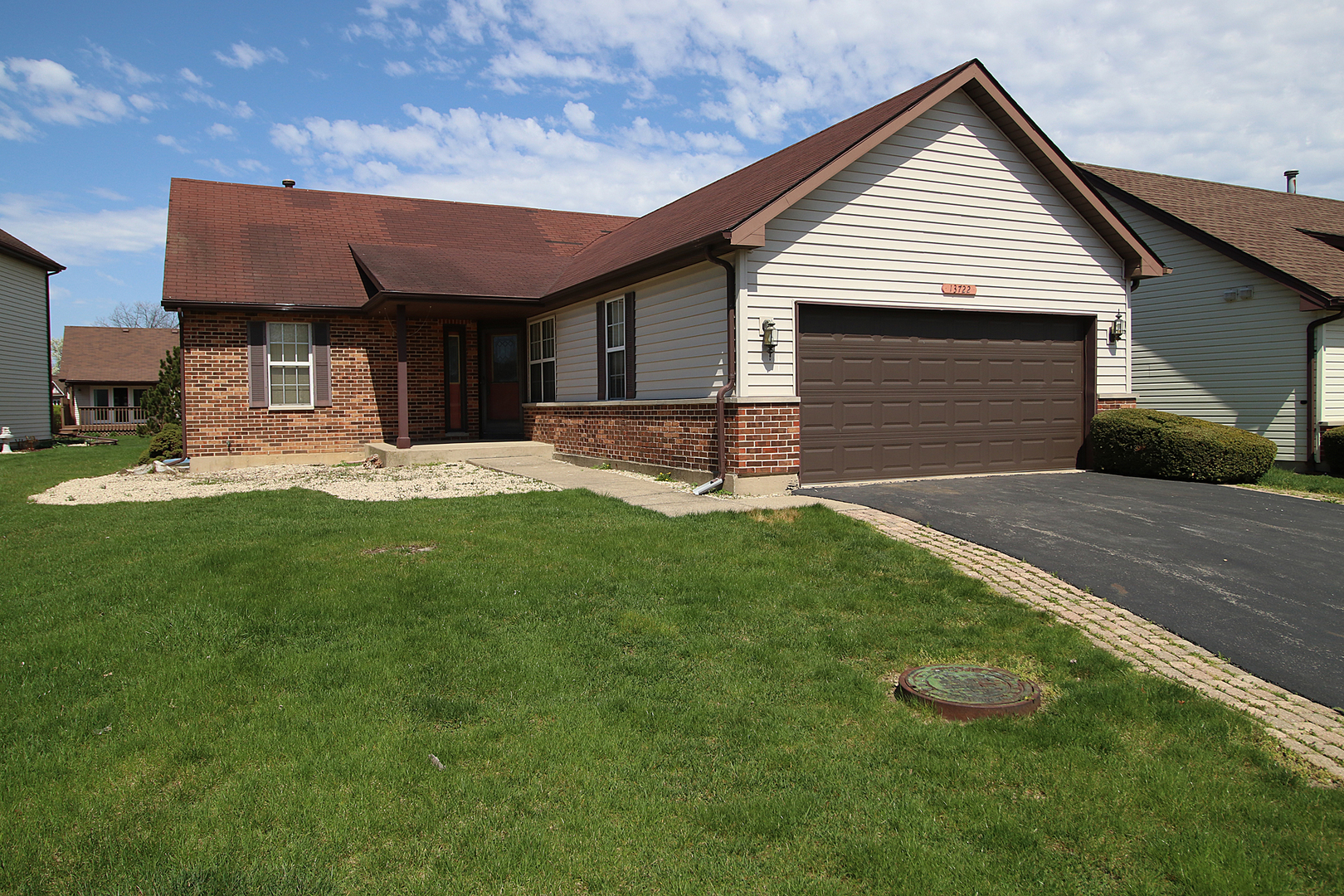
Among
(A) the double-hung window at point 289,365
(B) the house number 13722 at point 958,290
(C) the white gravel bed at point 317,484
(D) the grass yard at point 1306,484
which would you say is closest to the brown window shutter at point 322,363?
(A) the double-hung window at point 289,365

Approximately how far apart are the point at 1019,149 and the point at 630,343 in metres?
6.40

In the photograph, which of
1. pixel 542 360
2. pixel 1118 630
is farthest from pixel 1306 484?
pixel 542 360

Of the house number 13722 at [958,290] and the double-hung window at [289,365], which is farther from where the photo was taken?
the double-hung window at [289,365]

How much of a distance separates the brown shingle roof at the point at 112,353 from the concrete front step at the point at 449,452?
31971mm

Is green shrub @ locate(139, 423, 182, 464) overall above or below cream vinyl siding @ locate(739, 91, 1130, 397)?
below

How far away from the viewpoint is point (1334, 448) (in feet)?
46.8

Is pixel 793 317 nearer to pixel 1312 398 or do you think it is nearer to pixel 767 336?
pixel 767 336

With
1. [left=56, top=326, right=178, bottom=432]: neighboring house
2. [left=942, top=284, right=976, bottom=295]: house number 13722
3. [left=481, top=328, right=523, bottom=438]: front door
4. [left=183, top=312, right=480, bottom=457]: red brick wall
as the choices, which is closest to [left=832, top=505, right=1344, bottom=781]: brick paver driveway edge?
[left=942, top=284, right=976, bottom=295]: house number 13722

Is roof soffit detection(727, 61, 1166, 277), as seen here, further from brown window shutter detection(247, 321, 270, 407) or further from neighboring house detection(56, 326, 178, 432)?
neighboring house detection(56, 326, 178, 432)

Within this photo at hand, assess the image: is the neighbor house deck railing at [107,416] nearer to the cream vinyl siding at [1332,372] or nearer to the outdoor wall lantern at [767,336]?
the outdoor wall lantern at [767,336]

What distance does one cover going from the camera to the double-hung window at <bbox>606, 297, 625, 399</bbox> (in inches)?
537

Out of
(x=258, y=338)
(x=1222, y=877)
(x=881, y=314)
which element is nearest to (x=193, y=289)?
(x=258, y=338)

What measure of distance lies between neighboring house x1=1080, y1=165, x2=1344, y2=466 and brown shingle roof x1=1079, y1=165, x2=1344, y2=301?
3 centimetres

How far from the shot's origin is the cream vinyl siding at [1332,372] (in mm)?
14711
